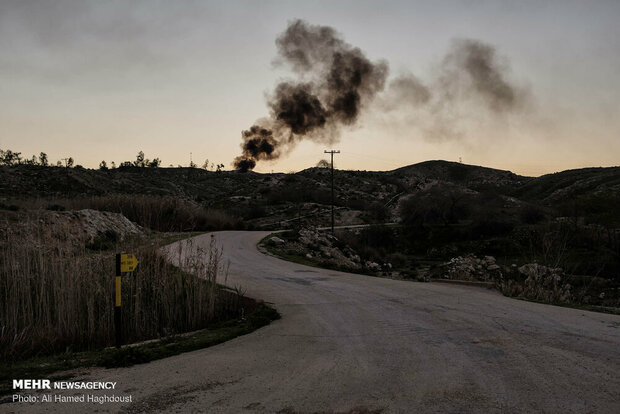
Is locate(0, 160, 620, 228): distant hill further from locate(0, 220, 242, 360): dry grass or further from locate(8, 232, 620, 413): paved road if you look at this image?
locate(8, 232, 620, 413): paved road

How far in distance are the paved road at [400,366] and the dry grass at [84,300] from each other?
2.11 metres

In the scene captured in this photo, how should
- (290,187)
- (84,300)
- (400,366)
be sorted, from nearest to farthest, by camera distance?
(400,366) < (84,300) < (290,187)

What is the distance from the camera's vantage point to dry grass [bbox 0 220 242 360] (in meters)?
8.91

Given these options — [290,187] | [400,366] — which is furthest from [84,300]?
[290,187]

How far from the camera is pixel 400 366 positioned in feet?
23.6

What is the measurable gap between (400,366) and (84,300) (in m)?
6.75

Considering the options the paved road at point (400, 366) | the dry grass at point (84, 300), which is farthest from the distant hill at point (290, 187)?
the paved road at point (400, 366)

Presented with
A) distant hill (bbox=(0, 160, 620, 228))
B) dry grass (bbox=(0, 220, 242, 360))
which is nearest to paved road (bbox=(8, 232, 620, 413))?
dry grass (bbox=(0, 220, 242, 360))

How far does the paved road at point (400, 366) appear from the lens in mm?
5719

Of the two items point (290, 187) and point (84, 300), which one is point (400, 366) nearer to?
point (84, 300)

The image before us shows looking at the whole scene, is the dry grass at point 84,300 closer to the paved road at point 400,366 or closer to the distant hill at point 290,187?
the paved road at point 400,366

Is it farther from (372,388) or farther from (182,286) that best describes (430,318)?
(182,286)

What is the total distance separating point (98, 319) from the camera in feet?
31.5

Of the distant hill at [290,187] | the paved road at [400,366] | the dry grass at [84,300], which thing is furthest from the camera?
the distant hill at [290,187]
